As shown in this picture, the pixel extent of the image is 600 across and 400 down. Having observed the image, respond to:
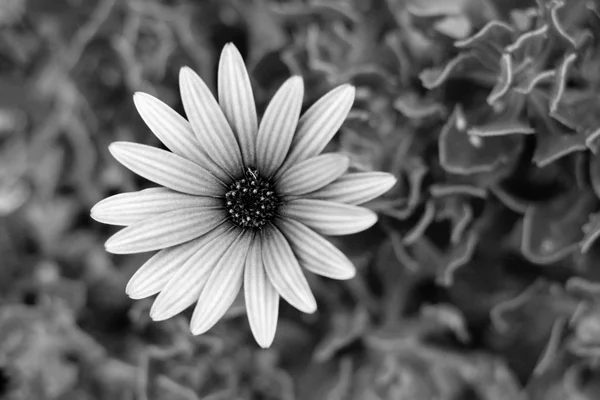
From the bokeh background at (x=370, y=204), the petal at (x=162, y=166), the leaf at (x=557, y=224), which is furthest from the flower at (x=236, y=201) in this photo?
the leaf at (x=557, y=224)

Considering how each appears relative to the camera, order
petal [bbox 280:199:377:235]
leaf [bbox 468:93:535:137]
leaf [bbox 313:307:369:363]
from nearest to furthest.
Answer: petal [bbox 280:199:377:235] → leaf [bbox 468:93:535:137] → leaf [bbox 313:307:369:363]

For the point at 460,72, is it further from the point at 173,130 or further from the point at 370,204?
the point at 173,130

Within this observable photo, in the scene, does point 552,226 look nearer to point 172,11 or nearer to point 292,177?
point 292,177

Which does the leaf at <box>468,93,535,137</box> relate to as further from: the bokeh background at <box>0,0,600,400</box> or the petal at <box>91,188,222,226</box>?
the petal at <box>91,188,222,226</box>

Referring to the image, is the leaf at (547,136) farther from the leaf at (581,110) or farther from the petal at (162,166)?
the petal at (162,166)

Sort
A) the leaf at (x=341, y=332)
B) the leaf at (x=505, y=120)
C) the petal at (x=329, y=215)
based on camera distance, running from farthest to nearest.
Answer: the leaf at (x=341, y=332) < the leaf at (x=505, y=120) < the petal at (x=329, y=215)

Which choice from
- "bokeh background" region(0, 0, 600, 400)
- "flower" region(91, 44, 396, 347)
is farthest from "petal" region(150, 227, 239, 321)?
"bokeh background" region(0, 0, 600, 400)

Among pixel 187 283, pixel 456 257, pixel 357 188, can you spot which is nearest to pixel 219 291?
pixel 187 283
